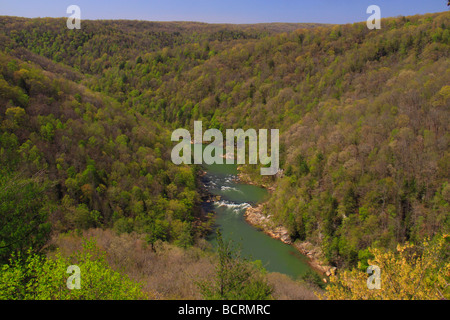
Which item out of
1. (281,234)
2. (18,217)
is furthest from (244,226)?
(18,217)

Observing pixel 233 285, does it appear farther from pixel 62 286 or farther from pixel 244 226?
pixel 244 226

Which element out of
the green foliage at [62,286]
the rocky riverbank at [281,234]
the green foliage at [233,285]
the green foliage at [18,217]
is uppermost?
the green foliage at [18,217]

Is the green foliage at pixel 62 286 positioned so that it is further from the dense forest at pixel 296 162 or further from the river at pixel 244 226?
the river at pixel 244 226

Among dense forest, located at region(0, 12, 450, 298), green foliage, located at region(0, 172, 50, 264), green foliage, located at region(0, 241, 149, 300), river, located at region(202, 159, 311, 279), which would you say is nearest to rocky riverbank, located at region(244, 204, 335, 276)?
river, located at region(202, 159, 311, 279)

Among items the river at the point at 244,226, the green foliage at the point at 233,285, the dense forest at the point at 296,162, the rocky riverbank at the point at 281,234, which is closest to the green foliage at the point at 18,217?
the dense forest at the point at 296,162

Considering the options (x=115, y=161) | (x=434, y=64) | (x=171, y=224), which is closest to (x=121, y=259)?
(x=171, y=224)

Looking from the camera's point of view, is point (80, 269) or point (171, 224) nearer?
point (80, 269)

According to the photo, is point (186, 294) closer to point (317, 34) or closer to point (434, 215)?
point (434, 215)
